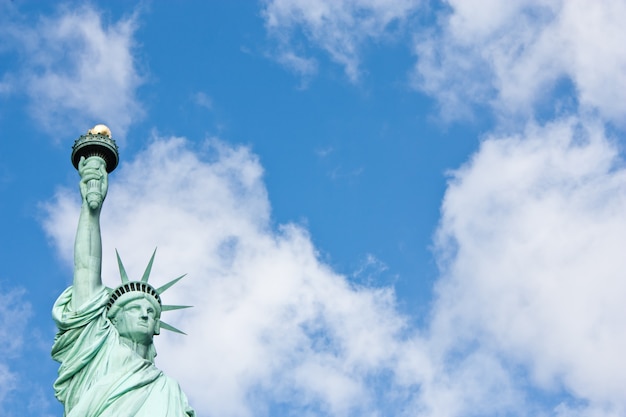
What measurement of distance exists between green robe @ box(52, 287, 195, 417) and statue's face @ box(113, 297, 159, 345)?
20 centimetres

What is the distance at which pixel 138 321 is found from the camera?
25125 mm

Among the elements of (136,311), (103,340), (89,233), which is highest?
(89,233)

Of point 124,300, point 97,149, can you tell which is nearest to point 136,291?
point 124,300

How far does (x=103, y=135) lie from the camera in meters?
27.9

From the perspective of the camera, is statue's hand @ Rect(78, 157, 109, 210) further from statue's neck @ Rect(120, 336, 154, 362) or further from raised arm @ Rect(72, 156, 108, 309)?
statue's neck @ Rect(120, 336, 154, 362)

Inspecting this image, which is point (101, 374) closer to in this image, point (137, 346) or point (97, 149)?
point (137, 346)

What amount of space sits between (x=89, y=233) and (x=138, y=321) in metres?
2.35

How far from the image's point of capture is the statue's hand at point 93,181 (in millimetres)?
26734

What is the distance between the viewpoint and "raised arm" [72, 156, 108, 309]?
25.7 metres

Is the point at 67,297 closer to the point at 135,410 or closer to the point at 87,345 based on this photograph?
the point at 87,345

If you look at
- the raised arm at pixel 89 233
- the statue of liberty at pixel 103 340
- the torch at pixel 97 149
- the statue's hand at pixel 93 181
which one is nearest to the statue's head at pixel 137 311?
the statue of liberty at pixel 103 340

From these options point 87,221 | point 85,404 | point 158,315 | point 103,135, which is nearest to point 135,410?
point 85,404

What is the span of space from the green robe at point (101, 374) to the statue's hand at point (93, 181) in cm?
203

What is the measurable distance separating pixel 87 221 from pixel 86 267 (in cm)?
113
